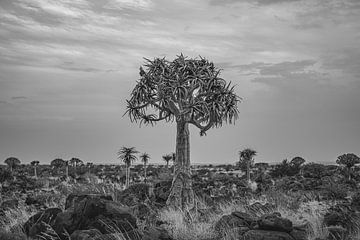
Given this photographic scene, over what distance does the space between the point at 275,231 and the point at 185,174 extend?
9.10 metres

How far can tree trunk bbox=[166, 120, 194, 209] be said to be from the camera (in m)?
18.9

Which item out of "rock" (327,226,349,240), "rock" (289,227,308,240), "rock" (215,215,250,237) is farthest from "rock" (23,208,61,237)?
"rock" (327,226,349,240)

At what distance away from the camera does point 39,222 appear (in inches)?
427

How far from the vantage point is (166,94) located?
1942cm

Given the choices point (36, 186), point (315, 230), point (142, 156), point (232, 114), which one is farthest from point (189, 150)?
point (142, 156)

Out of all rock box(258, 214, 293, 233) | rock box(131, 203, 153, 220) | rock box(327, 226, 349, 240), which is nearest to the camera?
rock box(258, 214, 293, 233)

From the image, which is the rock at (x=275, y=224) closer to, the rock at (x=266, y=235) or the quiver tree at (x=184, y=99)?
the rock at (x=266, y=235)

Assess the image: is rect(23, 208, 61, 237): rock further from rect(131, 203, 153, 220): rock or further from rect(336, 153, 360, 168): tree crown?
rect(336, 153, 360, 168): tree crown

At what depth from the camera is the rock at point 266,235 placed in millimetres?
9789

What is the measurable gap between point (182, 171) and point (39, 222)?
29.6 ft

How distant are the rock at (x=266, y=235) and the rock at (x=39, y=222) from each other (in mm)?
4787

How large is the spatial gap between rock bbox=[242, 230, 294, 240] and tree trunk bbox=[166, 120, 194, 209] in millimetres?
8895

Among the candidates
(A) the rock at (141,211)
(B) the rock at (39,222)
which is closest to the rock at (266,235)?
(B) the rock at (39,222)

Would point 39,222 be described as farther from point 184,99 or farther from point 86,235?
point 184,99
